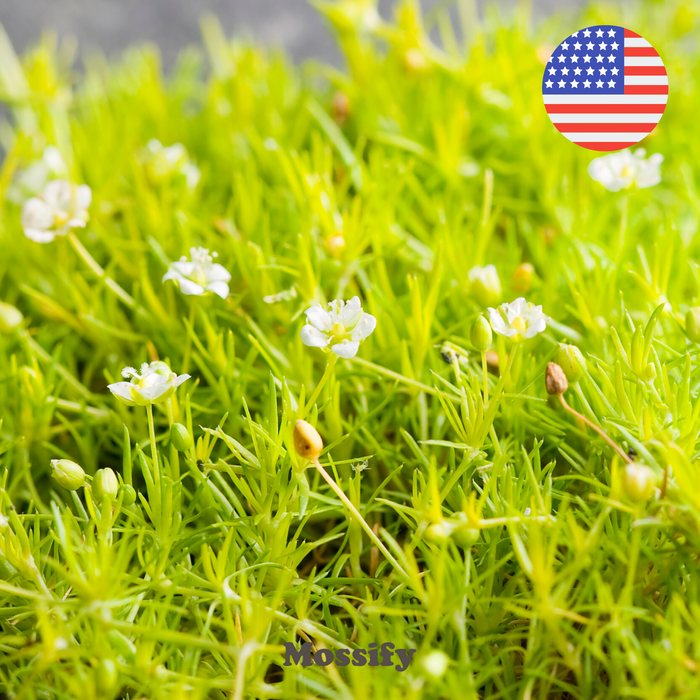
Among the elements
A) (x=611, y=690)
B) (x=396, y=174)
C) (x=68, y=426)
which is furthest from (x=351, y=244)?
(x=611, y=690)

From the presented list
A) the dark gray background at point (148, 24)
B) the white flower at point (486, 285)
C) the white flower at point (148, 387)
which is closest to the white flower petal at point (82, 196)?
the white flower at point (148, 387)

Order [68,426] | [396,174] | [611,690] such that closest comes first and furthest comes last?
[611,690], [68,426], [396,174]

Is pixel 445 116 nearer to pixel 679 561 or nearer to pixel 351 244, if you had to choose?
pixel 351 244

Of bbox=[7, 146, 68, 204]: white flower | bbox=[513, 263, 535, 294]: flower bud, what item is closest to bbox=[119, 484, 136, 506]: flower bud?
bbox=[513, 263, 535, 294]: flower bud

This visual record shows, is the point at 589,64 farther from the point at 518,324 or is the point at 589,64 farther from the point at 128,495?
the point at 128,495

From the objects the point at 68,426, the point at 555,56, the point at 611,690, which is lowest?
the point at 611,690

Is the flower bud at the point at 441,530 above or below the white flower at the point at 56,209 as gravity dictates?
below

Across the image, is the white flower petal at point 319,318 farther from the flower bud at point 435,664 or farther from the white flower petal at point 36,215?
the white flower petal at point 36,215
